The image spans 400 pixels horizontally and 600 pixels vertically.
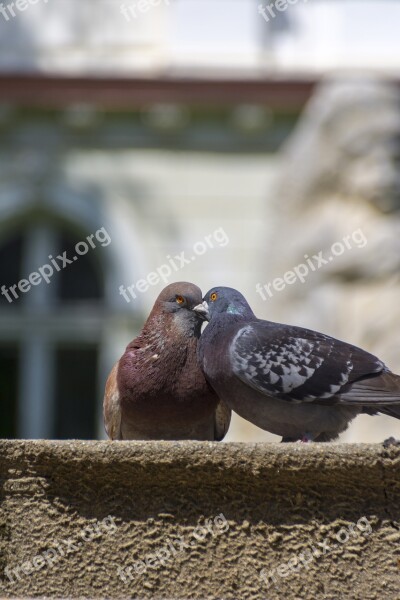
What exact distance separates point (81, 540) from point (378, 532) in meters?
0.73

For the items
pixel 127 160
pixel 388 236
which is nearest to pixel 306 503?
pixel 388 236

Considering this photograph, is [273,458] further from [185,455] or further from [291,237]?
[291,237]

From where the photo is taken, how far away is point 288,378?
3.35 meters

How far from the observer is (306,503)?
9.18 ft
